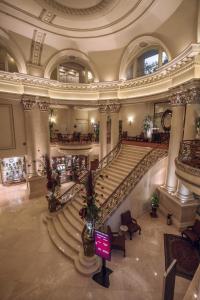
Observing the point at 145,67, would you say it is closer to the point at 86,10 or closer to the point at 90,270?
the point at 86,10

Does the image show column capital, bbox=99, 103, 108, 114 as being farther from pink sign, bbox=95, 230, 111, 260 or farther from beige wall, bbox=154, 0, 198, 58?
pink sign, bbox=95, 230, 111, 260

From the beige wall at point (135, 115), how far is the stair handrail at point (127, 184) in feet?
13.8

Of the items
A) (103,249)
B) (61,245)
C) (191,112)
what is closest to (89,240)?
(103,249)

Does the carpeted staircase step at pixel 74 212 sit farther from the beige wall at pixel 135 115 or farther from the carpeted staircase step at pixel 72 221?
the beige wall at pixel 135 115

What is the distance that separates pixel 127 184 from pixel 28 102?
328 inches

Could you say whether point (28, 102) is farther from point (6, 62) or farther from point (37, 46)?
point (37, 46)

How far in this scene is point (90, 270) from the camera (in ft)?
16.2

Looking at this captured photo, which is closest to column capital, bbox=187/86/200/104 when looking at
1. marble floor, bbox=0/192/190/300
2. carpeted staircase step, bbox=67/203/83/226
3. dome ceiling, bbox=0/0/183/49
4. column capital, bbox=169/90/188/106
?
column capital, bbox=169/90/188/106

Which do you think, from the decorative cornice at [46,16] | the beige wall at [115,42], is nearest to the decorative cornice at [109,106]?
the beige wall at [115,42]

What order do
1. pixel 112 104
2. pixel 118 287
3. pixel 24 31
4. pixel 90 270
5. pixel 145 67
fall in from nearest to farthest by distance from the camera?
pixel 118 287 < pixel 90 270 < pixel 24 31 < pixel 145 67 < pixel 112 104

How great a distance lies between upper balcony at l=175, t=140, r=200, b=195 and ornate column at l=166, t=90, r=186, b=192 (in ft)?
5.29

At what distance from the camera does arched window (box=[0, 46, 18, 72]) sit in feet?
30.0

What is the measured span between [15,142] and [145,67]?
10.7 m

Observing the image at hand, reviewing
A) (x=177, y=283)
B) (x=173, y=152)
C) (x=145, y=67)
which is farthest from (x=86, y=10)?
(x=177, y=283)
